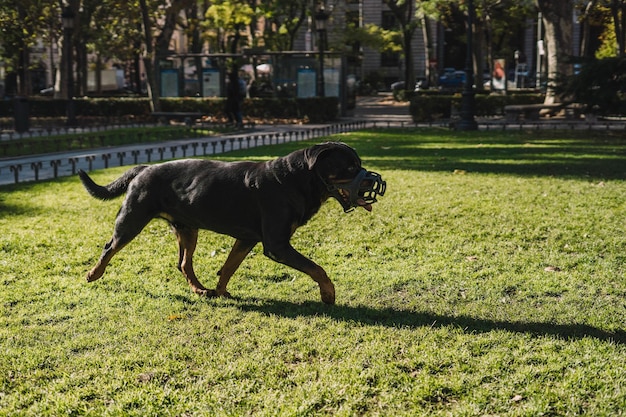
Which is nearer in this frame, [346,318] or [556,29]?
Result: [346,318]

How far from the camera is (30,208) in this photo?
10234 millimetres

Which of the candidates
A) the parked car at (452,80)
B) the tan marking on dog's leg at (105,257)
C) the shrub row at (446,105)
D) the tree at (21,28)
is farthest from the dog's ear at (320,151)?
the parked car at (452,80)

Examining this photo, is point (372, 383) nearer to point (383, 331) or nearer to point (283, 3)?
point (383, 331)

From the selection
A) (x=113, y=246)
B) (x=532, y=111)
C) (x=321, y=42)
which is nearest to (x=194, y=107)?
(x=321, y=42)

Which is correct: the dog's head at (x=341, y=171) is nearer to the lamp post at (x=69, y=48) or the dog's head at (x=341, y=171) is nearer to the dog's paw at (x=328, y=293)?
the dog's paw at (x=328, y=293)

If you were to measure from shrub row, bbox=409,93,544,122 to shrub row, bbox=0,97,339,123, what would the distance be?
11.6 feet

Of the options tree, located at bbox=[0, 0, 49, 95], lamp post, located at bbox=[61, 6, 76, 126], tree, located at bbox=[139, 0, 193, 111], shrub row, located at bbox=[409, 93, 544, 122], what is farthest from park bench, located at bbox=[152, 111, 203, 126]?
shrub row, located at bbox=[409, 93, 544, 122]

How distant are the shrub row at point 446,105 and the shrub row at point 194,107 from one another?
11.6ft

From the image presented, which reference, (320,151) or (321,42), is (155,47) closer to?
(321,42)

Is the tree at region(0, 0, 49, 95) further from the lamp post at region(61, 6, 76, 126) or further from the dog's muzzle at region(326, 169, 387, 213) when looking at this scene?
the dog's muzzle at region(326, 169, 387, 213)

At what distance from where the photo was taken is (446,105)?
101 ft

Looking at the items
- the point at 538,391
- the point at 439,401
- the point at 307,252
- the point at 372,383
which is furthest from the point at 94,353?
the point at 307,252

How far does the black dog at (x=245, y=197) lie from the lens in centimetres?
519

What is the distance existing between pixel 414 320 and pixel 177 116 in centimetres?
2561
